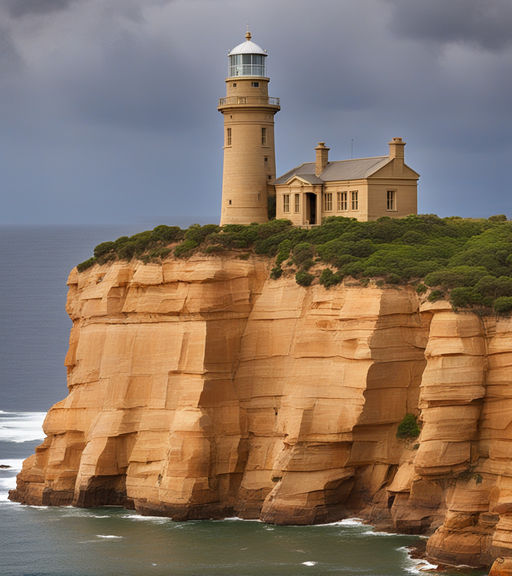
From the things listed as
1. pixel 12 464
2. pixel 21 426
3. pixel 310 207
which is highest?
pixel 310 207

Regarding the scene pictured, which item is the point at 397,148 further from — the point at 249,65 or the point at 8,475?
the point at 8,475

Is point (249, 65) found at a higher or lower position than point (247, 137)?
higher

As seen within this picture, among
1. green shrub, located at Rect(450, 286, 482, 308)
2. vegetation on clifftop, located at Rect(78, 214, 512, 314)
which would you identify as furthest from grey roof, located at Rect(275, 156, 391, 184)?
green shrub, located at Rect(450, 286, 482, 308)

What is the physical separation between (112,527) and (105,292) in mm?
14561

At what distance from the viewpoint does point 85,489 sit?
8362cm

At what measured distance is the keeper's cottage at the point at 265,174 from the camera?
9162cm

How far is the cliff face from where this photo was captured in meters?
72.1

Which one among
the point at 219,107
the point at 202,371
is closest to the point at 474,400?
the point at 202,371

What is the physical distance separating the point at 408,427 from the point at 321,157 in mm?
22736

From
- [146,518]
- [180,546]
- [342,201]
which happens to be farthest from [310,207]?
[180,546]

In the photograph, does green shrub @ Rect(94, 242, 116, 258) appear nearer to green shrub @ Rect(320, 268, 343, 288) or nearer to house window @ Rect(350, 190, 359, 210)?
house window @ Rect(350, 190, 359, 210)

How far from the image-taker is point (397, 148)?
90812 millimetres

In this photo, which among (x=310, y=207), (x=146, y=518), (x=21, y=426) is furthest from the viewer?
(x=21, y=426)

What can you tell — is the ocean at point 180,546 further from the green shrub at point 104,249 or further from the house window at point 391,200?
the house window at point 391,200
